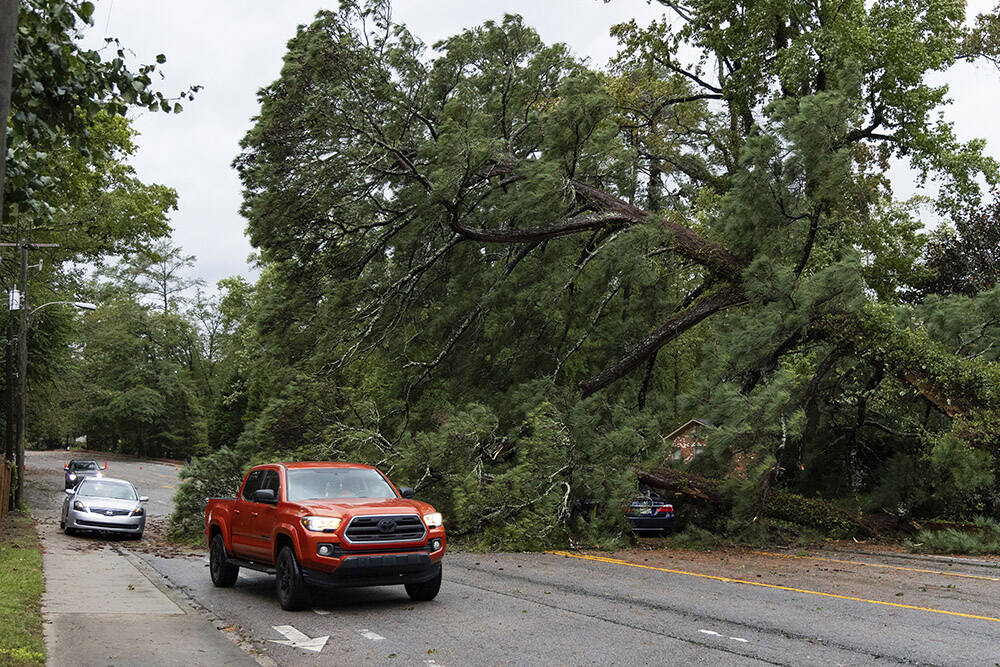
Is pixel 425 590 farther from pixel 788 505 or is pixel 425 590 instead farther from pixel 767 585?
pixel 788 505

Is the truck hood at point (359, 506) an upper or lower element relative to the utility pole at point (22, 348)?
lower

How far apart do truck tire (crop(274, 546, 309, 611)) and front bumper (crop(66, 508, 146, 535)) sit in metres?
14.0

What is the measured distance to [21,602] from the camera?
30.6ft

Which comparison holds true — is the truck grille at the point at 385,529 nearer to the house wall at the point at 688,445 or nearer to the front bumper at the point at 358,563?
the front bumper at the point at 358,563

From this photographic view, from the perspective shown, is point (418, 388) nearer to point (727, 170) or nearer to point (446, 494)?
point (446, 494)

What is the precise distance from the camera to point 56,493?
137 ft

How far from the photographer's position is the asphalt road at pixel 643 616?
730cm

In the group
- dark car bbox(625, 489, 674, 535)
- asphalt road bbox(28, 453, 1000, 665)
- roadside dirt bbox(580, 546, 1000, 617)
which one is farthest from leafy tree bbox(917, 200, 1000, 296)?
asphalt road bbox(28, 453, 1000, 665)

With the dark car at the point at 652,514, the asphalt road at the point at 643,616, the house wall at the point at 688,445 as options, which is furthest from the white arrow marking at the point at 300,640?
the dark car at the point at 652,514

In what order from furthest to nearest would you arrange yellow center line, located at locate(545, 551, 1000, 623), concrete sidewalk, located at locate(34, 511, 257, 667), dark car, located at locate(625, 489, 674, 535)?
dark car, located at locate(625, 489, 674, 535)
yellow center line, located at locate(545, 551, 1000, 623)
concrete sidewalk, located at locate(34, 511, 257, 667)

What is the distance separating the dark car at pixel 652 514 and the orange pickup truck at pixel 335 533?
8.33 metres

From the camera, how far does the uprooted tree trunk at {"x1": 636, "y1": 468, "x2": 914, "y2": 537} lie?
17703mm

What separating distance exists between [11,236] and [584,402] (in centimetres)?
2304

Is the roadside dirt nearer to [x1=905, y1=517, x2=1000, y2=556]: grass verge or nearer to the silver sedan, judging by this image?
[x1=905, y1=517, x2=1000, y2=556]: grass verge
